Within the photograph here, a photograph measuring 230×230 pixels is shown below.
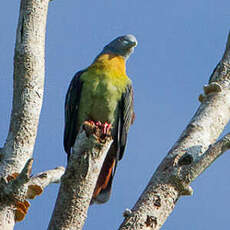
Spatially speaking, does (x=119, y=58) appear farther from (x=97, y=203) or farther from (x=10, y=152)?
(x=10, y=152)

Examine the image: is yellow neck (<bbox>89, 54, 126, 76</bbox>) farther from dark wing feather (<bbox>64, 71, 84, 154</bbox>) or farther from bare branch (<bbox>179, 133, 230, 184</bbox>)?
bare branch (<bbox>179, 133, 230, 184</bbox>)

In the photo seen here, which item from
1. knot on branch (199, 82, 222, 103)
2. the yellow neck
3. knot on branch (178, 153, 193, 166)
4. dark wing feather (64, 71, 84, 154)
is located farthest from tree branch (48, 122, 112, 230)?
the yellow neck

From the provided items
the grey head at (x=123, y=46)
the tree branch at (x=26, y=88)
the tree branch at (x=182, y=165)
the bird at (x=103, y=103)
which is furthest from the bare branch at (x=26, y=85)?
the grey head at (x=123, y=46)

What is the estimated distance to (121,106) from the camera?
6.59 metres

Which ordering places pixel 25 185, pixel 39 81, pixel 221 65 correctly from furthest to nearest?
pixel 221 65
pixel 39 81
pixel 25 185

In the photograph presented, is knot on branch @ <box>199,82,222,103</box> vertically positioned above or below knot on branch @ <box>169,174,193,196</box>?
above

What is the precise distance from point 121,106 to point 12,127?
242cm

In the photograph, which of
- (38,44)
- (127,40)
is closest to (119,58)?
(127,40)

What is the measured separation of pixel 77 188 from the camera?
3465mm

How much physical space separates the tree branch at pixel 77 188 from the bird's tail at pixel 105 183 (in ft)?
6.36

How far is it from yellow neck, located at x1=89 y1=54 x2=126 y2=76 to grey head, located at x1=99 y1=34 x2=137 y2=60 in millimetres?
229

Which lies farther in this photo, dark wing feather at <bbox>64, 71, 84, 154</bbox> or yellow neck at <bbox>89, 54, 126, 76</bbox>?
yellow neck at <bbox>89, 54, 126, 76</bbox>

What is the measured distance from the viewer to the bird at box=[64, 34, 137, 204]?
6.41 m

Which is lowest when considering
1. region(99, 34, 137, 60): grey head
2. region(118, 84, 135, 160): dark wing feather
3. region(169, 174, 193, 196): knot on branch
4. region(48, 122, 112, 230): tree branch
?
region(48, 122, 112, 230): tree branch
